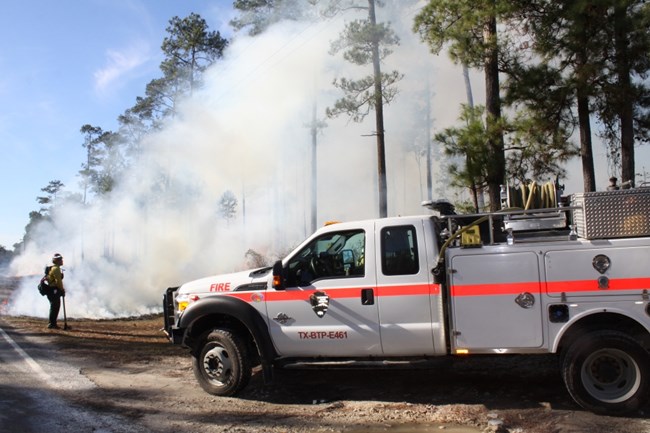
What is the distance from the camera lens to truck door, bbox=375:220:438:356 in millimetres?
5129

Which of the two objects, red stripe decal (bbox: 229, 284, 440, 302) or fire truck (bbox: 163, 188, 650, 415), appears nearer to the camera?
fire truck (bbox: 163, 188, 650, 415)

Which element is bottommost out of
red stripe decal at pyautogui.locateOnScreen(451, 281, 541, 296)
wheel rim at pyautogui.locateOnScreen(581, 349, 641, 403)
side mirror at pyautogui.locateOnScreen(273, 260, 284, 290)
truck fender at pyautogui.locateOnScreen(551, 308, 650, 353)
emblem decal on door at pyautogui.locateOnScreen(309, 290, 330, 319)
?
wheel rim at pyautogui.locateOnScreen(581, 349, 641, 403)

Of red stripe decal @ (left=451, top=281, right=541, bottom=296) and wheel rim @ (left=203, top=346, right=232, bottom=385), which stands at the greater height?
red stripe decal @ (left=451, top=281, right=541, bottom=296)

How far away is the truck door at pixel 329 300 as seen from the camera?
17.4 ft

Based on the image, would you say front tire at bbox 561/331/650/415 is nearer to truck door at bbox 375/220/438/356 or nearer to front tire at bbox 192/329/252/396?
truck door at bbox 375/220/438/356

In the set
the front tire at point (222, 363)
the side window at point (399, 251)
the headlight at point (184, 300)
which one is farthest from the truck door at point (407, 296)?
the headlight at point (184, 300)

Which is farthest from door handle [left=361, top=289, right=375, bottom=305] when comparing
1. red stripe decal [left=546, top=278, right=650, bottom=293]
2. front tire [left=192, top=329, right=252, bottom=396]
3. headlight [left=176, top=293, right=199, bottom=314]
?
headlight [left=176, top=293, right=199, bottom=314]

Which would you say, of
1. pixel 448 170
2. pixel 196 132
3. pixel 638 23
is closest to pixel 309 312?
pixel 448 170

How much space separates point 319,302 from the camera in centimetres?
544

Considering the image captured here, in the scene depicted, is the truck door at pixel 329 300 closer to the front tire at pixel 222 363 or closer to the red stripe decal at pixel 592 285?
the front tire at pixel 222 363

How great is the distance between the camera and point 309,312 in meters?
5.47

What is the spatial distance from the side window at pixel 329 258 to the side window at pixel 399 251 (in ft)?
0.81

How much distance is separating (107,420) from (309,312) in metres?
2.28

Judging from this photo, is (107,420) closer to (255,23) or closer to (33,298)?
(255,23)
